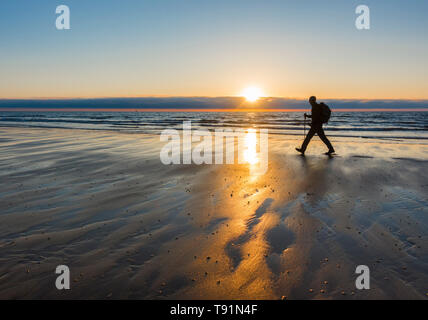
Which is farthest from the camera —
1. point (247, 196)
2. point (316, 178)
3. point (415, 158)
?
point (415, 158)

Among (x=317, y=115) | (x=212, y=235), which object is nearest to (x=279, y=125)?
(x=317, y=115)

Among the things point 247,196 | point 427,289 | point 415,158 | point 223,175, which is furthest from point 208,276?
point 415,158

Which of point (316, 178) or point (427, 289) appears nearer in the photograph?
point (427, 289)

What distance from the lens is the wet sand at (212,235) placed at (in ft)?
9.96

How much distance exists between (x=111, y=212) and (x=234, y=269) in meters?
2.90

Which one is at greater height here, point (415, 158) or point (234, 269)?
point (415, 158)

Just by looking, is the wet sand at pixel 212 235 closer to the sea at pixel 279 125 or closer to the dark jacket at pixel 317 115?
the dark jacket at pixel 317 115

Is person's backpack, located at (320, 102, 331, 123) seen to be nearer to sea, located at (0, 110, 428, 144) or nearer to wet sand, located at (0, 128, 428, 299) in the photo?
sea, located at (0, 110, 428, 144)

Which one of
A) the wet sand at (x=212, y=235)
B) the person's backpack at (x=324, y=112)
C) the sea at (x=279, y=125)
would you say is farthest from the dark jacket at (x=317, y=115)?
the wet sand at (x=212, y=235)

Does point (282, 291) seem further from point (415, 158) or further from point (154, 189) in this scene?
point (415, 158)

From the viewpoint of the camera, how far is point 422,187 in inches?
273

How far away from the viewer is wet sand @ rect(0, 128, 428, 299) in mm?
3035

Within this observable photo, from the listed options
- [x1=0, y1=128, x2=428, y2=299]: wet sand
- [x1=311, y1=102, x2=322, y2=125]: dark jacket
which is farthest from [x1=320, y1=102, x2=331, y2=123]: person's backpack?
[x1=0, y1=128, x2=428, y2=299]: wet sand

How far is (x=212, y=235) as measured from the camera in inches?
168
